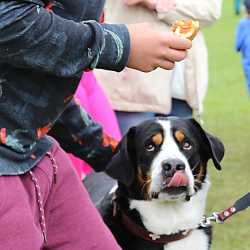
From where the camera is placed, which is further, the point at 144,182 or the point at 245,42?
the point at 245,42

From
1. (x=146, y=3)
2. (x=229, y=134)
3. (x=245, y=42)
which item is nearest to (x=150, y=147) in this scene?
(x=146, y=3)

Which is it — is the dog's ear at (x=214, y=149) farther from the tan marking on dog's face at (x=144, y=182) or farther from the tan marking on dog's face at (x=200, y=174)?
the tan marking on dog's face at (x=144, y=182)

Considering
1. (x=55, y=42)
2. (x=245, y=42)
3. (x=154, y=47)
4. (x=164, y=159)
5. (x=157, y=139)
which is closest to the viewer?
(x=55, y=42)

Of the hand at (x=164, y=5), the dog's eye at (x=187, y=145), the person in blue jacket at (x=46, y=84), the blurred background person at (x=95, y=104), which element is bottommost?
the blurred background person at (x=95, y=104)

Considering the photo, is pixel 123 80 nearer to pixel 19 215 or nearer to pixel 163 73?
pixel 163 73

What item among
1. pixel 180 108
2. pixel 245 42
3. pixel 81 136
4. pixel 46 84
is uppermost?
pixel 46 84

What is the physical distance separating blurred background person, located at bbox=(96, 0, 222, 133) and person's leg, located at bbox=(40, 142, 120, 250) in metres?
2.00

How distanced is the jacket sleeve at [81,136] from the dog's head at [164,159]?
0.06 metres

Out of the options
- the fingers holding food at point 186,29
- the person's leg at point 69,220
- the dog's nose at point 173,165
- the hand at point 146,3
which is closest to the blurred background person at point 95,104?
the hand at point 146,3

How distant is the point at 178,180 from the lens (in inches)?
122

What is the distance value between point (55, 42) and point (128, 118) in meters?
2.70

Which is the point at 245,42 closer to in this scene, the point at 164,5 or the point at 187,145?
the point at 164,5

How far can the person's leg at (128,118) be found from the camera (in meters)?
4.67

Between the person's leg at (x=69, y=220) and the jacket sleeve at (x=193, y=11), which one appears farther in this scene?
the jacket sleeve at (x=193, y=11)
